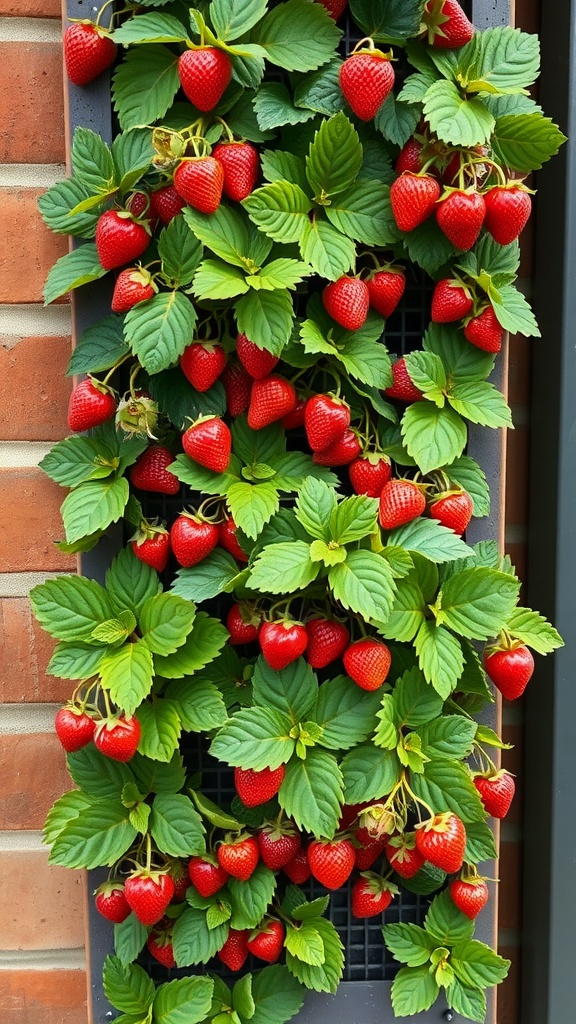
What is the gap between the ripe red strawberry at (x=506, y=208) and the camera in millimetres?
598

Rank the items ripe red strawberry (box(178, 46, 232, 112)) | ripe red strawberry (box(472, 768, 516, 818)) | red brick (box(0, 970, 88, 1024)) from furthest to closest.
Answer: red brick (box(0, 970, 88, 1024)) < ripe red strawberry (box(472, 768, 516, 818)) < ripe red strawberry (box(178, 46, 232, 112))

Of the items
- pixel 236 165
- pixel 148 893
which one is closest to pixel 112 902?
pixel 148 893

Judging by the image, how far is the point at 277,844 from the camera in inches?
25.5

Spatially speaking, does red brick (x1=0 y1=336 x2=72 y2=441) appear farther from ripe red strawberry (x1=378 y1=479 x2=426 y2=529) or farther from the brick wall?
ripe red strawberry (x1=378 y1=479 x2=426 y2=529)

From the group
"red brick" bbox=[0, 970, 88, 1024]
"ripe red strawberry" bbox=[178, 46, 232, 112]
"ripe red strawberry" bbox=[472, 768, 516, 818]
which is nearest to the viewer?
"ripe red strawberry" bbox=[178, 46, 232, 112]

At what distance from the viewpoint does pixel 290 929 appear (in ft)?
2.18

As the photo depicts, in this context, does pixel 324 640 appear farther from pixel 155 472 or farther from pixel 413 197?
pixel 413 197

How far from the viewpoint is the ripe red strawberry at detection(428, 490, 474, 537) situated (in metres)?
0.64

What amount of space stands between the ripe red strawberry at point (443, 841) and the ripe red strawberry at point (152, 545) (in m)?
0.32

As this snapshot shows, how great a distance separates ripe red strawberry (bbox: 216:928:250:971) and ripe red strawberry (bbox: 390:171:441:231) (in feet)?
2.08

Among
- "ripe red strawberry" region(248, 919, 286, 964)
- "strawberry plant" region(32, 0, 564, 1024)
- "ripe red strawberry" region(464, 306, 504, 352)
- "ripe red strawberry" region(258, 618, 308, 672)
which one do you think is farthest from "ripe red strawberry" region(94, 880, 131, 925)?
"ripe red strawberry" region(464, 306, 504, 352)

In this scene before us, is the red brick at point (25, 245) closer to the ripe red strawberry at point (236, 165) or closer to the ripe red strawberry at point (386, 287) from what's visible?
the ripe red strawberry at point (236, 165)

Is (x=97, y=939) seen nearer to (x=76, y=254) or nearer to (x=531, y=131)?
(x=76, y=254)

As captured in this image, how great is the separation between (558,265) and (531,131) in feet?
0.55
